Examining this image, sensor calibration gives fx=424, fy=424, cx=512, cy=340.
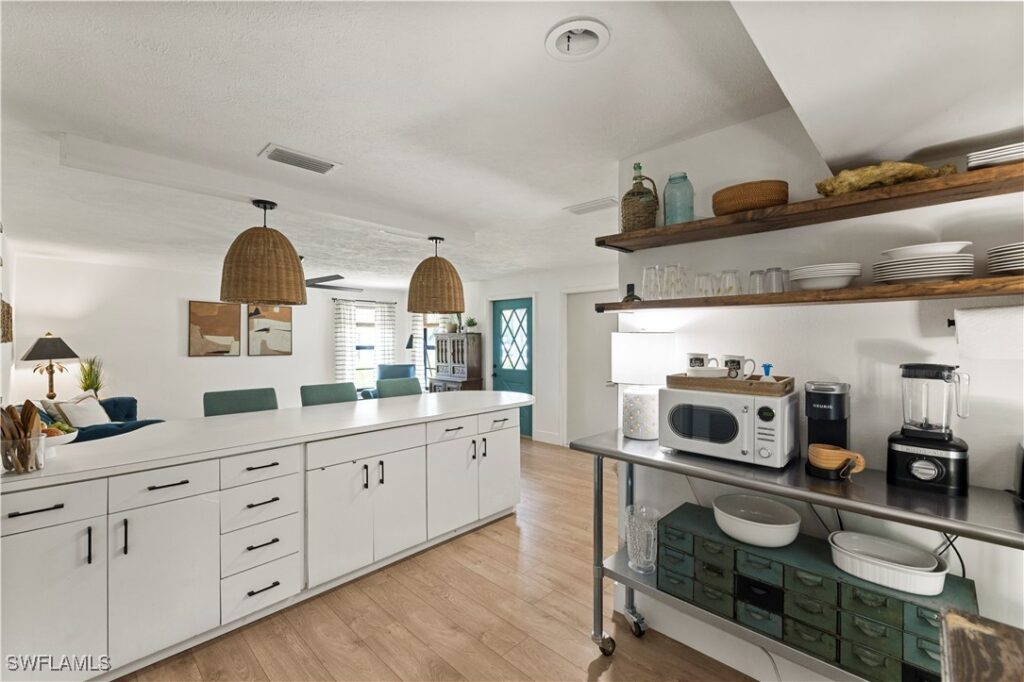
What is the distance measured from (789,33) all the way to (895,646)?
169 cm

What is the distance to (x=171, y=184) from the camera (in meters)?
2.16

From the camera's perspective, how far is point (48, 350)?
424cm

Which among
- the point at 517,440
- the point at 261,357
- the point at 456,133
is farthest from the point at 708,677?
the point at 261,357

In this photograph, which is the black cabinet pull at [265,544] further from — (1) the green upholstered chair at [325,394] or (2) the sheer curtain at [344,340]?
(2) the sheer curtain at [344,340]

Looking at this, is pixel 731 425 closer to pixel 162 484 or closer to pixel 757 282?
pixel 757 282

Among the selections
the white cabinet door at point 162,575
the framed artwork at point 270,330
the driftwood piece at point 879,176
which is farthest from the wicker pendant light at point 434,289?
the framed artwork at point 270,330

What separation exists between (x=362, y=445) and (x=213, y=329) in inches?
182

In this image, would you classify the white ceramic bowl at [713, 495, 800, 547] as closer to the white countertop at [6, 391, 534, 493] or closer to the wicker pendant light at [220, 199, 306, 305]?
the white countertop at [6, 391, 534, 493]

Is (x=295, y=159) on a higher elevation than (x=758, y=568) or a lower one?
higher

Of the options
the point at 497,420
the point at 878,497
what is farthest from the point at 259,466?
the point at 878,497

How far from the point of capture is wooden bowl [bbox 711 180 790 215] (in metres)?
1.57

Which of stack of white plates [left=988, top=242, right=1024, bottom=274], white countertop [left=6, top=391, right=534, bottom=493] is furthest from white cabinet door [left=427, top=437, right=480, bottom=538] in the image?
stack of white plates [left=988, top=242, right=1024, bottom=274]

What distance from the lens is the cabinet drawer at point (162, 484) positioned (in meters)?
1.69

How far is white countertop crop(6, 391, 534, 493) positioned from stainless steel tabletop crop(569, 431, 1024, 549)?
1.54 metres
